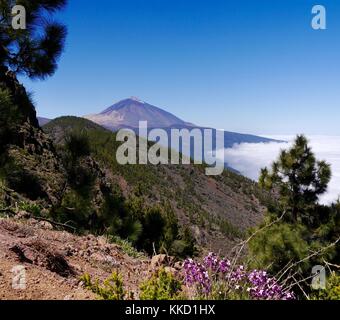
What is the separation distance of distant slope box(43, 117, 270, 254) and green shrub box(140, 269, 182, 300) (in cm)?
5443

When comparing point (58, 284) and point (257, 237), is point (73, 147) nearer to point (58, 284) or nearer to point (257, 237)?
point (58, 284)

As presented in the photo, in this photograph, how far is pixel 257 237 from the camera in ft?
54.8

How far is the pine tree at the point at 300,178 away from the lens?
738 inches

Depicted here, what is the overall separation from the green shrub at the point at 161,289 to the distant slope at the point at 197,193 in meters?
54.4

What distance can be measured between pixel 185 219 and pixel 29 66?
64180 millimetres

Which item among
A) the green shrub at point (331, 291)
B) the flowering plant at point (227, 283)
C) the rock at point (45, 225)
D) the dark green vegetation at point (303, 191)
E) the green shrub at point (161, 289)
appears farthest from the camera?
the dark green vegetation at point (303, 191)

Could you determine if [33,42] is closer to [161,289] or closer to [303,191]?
[161,289]

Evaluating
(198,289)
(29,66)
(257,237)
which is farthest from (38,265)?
(257,237)

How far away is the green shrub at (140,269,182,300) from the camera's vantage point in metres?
3.52

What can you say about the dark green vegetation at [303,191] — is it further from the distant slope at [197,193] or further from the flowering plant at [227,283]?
the distant slope at [197,193]

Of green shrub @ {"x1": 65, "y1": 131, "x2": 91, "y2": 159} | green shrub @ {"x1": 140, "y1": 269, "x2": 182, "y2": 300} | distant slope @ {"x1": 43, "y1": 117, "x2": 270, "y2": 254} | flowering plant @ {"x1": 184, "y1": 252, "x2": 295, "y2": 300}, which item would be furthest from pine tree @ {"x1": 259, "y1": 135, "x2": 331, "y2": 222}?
distant slope @ {"x1": 43, "y1": 117, "x2": 270, "y2": 254}

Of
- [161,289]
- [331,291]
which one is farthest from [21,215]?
[331,291]

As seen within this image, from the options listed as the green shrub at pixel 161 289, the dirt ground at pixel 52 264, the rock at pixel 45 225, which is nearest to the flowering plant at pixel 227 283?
the green shrub at pixel 161 289

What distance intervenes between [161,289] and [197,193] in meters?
93.1
